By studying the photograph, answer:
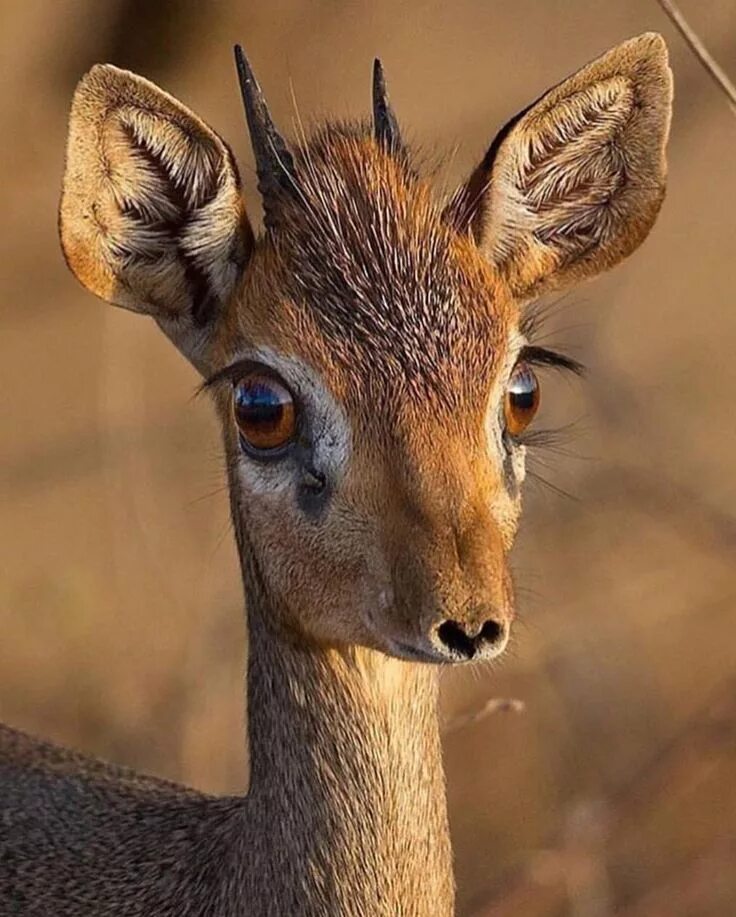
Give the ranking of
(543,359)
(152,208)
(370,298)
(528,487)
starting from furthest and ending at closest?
(528,487) → (152,208) → (543,359) → (370,298)

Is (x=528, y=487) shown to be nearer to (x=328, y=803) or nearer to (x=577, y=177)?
(x=577, y=177)

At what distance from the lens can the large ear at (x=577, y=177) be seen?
3.51 metres

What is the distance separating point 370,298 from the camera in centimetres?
329

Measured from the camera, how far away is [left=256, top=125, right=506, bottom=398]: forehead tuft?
3.20m

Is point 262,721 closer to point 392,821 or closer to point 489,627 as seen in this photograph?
point 392,821

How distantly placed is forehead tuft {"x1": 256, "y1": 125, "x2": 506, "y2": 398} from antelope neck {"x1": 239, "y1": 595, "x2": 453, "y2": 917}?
1.74ft

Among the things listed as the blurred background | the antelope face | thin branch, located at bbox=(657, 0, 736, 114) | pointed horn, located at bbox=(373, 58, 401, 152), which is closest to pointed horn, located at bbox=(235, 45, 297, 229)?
the antelope face

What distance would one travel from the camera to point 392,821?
3.42 m

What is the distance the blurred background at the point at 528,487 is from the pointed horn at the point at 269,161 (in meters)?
3.10

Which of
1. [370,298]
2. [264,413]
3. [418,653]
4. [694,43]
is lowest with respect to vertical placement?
[418,653]

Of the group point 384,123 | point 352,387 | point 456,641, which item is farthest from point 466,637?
point 384,123

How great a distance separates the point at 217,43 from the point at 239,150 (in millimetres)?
859

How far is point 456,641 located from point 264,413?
561mm

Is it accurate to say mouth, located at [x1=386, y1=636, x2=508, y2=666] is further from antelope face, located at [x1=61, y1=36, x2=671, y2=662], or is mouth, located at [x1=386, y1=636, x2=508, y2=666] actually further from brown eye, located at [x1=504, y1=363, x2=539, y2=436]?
brown eye, located at [x1=504, y1=363, x2=539, y2=436]
